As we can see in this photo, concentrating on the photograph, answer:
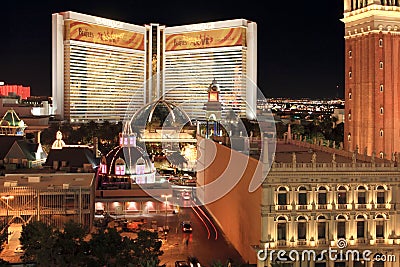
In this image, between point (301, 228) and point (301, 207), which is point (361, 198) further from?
point (301, 228)

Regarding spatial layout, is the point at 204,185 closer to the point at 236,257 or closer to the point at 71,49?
the point at 236,257

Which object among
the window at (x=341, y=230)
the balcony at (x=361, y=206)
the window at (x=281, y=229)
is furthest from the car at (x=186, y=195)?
the balcony at (x=361, y=206)

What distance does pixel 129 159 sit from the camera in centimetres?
5850

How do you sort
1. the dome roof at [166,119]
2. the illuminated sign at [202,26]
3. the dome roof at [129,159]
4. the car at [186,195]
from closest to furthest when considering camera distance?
the car at [186,195]
the dome roof at [129,159]
the dome roof at [166,119]
the illuminated sign at [202,26]

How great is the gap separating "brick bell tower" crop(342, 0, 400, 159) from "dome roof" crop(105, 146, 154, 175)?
73.9 feet

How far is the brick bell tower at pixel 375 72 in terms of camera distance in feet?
191

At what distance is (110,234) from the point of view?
94.9ft

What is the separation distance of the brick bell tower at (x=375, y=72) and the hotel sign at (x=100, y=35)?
8775 cm

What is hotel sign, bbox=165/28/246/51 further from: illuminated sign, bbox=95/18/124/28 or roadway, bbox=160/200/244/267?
roadway, bbox=160/200/244/267

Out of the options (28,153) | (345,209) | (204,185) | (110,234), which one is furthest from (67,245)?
(28,153)

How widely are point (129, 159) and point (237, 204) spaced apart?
855 inches

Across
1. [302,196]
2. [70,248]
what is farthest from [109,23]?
[70,248]

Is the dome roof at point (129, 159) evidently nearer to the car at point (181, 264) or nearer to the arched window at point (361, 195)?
the car at point (181, 264)

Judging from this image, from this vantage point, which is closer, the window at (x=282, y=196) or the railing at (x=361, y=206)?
the window at (x=282, y=196)
